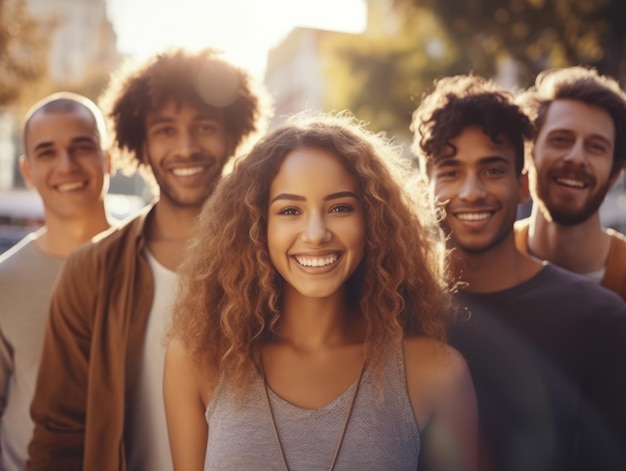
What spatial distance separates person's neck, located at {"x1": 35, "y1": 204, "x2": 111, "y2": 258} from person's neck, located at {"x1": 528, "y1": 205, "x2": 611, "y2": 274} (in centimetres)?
238

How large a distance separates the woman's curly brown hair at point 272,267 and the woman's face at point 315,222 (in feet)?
0.18

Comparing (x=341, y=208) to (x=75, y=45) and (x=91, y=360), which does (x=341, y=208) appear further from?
(x=75, y=45)

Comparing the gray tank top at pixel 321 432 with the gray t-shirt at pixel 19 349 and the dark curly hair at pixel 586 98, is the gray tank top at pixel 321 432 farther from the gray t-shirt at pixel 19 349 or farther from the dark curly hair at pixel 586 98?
the dark curly hair at pixel 586 98

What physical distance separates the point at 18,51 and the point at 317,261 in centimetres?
1536

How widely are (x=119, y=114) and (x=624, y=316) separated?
271cm

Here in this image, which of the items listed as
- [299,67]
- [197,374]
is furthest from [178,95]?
[299,67]

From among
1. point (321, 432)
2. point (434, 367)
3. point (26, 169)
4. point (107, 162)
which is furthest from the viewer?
point (26, 169)

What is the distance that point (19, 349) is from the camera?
3.89 metres

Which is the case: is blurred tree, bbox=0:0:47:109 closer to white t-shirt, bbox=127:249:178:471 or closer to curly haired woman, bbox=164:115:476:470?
white t-shirt, bbox=127:249:178:471

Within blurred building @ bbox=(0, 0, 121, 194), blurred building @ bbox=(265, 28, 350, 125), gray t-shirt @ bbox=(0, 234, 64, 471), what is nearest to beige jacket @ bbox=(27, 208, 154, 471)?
gray t-shirt @ bbox=(0, 234, 64, 471)

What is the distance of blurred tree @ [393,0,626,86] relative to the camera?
15.3 meters

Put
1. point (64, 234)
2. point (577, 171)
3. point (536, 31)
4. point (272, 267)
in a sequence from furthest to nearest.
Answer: point (536, 31), point (64, 234), point (577, 171), point (272, 267)

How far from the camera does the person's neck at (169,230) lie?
12.2 feet

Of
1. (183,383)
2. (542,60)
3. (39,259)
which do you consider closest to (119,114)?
(39,259)
